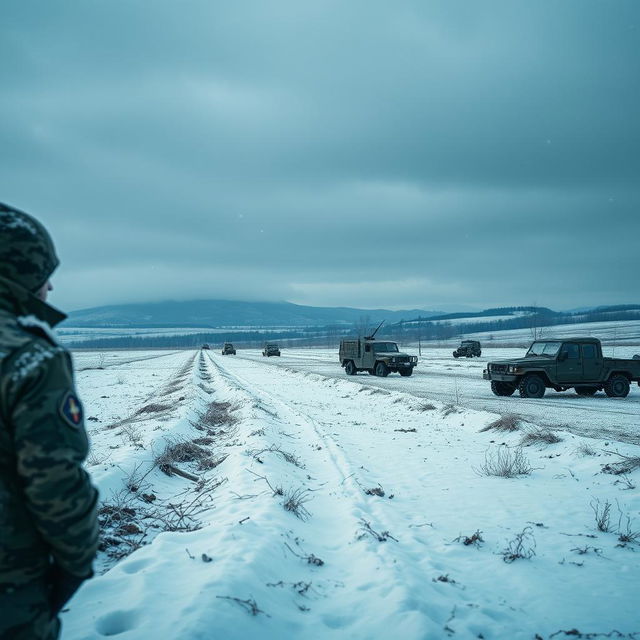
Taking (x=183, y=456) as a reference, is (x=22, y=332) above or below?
above

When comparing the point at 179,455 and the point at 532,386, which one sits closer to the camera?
the point at 179,455

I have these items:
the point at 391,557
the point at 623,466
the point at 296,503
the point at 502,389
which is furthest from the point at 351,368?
the point at 391,557

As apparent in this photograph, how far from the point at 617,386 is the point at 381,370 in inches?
515

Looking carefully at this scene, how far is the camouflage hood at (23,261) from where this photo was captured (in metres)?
1.77

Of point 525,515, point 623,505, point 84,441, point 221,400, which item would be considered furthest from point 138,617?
point 221,400

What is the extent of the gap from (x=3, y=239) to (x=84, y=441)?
863mm

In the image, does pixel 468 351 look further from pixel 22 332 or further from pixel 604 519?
pixel 22 332

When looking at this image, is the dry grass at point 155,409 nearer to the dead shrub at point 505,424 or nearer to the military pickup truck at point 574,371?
the dead shrub at point 505,424

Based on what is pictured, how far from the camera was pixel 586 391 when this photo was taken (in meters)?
17.2

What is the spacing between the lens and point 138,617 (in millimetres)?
2965

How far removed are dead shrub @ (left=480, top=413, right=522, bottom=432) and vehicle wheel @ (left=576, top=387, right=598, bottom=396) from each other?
914cm

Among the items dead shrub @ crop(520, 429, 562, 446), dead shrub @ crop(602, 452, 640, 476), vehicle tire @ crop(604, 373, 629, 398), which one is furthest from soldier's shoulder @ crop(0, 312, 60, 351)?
vehicle tire @ crop(604, 373, 629, 398)

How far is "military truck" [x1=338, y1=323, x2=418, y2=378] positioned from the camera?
26891 mm

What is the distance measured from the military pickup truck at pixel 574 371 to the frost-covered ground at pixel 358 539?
783 cm
